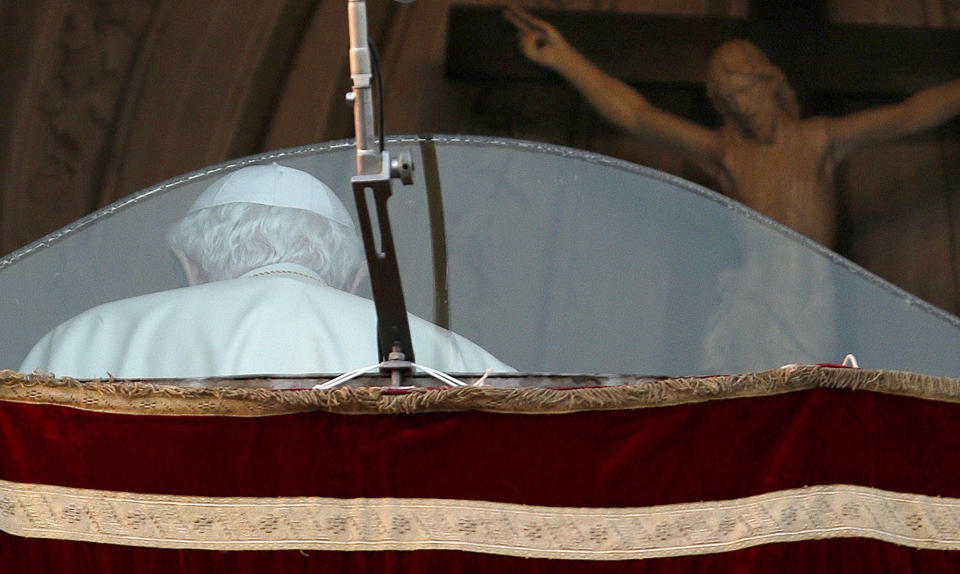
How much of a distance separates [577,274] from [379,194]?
566 millimetres

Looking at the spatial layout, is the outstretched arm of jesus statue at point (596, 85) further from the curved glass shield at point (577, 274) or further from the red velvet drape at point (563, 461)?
the red velvet drape at point (563, 461)

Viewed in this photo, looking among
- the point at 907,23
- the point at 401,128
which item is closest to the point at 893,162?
the point at 907,23

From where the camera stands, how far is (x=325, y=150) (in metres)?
2.19

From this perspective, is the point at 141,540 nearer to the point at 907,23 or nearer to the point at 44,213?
the point at 44,213

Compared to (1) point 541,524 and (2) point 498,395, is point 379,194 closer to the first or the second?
(2) point 498,395

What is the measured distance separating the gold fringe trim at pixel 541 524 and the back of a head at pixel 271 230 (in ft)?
2.15

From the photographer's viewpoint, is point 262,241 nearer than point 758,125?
Yes

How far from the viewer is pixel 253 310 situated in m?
1.92

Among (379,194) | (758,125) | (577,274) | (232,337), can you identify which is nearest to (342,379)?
(379,194)

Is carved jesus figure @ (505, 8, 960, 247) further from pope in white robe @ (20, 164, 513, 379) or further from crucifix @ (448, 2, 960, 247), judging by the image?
pope in white robe @ (20, 164, 513, 379)

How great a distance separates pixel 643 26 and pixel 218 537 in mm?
6046

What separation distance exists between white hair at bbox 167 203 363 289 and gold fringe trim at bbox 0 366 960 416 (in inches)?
23.6

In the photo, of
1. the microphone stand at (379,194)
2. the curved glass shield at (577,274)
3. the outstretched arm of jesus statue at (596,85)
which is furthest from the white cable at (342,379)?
the outstretched arm of jesus statue at (596,85)

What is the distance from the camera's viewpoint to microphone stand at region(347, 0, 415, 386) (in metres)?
1.47
